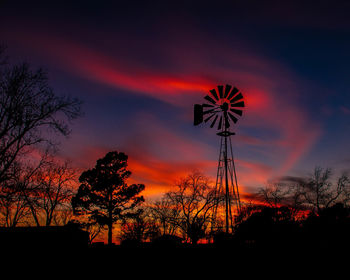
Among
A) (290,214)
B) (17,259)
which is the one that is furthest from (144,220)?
(17,259)

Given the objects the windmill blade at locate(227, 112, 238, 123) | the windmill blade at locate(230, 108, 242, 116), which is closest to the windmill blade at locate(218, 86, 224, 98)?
the windmill blade at locate(230, 108, 242, 116)

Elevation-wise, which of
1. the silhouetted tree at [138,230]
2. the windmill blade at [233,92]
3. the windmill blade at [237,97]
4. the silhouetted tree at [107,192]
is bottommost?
the silhouetted tree at [138,230]

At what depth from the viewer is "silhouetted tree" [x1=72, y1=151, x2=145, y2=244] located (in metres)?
29.3

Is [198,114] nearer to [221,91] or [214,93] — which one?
[214,93]

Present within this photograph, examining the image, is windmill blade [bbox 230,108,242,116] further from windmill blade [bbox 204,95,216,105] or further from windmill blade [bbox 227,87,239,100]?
windmill blade [bbox 204,95,216,105]

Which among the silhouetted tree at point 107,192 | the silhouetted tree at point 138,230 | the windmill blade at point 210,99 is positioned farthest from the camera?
the silhouetted tree at point 138,230

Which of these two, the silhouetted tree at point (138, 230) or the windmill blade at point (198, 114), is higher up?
the windmill blade at point (198, 114)

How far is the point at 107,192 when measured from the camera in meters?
29.9

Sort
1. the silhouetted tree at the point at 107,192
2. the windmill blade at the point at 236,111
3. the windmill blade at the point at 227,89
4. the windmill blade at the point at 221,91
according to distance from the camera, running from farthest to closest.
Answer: the silhouetted tree at the point at 107,192 < the windmill blade at the point at 236,111 < the windmill blade at the point at 221,91 < the windmill blade at the point at 227,89

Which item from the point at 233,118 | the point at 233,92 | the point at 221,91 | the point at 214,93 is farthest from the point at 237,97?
the point at 214,93

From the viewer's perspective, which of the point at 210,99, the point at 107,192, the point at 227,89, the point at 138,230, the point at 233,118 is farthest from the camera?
the point at 138,230

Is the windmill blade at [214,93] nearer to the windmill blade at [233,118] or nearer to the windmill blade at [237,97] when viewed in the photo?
the windmill blade at [237,97]

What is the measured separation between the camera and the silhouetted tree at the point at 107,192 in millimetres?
29312

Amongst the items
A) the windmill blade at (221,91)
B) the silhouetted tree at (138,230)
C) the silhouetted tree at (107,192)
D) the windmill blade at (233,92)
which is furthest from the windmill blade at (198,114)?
the silhouetted tree at (138,230)
